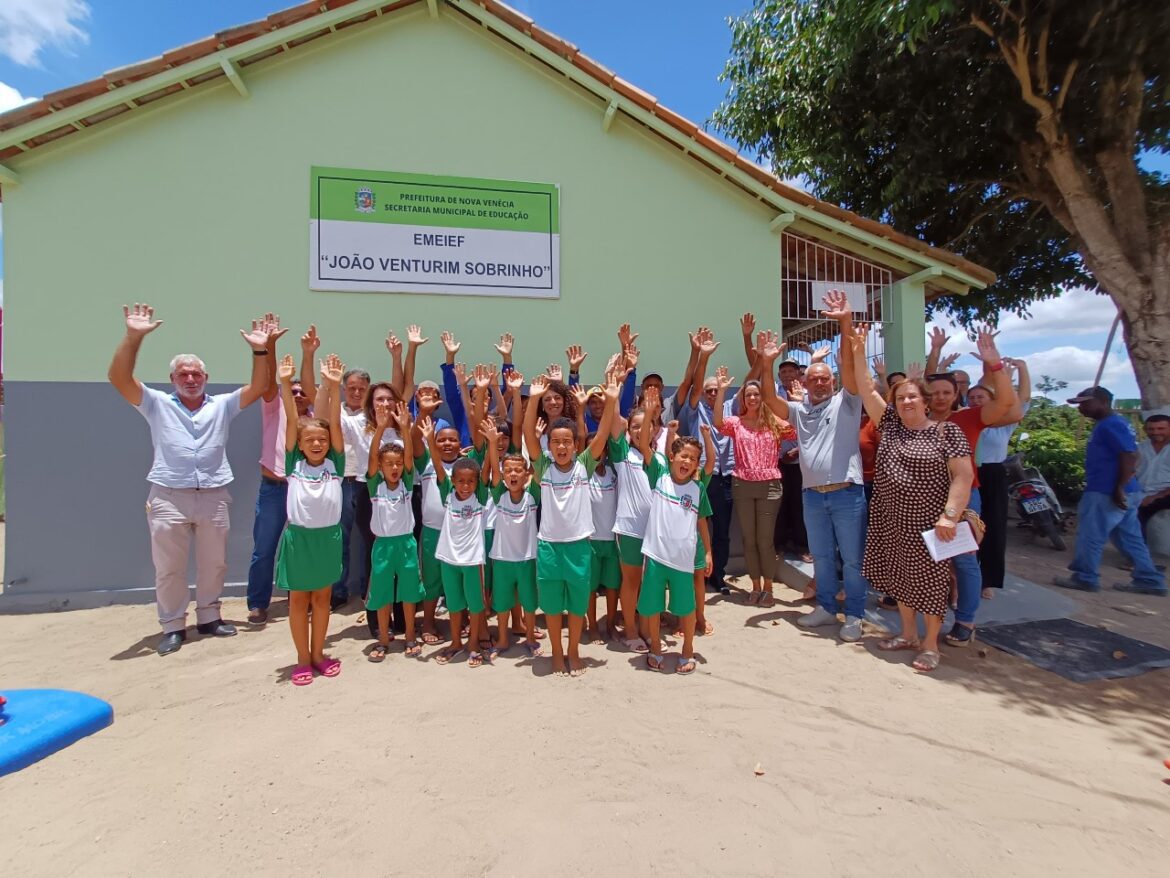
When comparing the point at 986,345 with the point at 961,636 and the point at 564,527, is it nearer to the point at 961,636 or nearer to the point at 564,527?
the point at 961,636

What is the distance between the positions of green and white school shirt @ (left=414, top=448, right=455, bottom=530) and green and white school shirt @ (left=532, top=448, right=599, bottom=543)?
0.73 m

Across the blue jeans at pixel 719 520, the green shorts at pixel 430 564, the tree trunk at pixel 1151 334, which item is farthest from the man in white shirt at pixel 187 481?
the tree trunk at pixel 1151 334

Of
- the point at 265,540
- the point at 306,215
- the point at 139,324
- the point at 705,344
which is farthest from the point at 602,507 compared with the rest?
the point at 306,215

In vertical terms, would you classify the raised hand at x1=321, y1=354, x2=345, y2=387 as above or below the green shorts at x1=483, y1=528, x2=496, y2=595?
above

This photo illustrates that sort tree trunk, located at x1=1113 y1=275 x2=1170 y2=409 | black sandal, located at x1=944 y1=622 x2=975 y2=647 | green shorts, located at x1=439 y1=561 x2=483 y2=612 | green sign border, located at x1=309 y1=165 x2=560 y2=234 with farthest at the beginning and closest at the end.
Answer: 1. tree trunk, located at x1=1113 y1=275 x2=1170 y2=409
2. green sign border, located at x1=309 y1=165 x2=560 y2=234
3. black sandal, located at x1=944 y1=622 x2=975 y2=647
4. green shorts, located at x1=439 y1=561 x2=483 y2=612

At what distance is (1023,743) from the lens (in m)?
2.85

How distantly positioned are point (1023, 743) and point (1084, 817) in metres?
0.55

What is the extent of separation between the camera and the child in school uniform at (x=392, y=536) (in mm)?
3836

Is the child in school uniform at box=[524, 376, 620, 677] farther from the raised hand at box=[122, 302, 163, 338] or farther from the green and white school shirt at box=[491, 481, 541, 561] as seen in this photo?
the raised hand at box=[122, 302, 163, 338]

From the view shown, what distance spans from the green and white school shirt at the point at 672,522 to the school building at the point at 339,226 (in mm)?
2338

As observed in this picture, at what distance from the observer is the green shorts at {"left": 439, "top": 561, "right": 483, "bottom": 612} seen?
12.4 ft

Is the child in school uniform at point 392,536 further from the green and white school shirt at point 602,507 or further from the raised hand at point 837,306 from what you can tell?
the raised hand at point 837,306

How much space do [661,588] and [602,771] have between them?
1258 millimetres

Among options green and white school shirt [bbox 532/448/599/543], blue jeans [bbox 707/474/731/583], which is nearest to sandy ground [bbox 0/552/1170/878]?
green and white school shirt [bbox 532/448/599/543]
